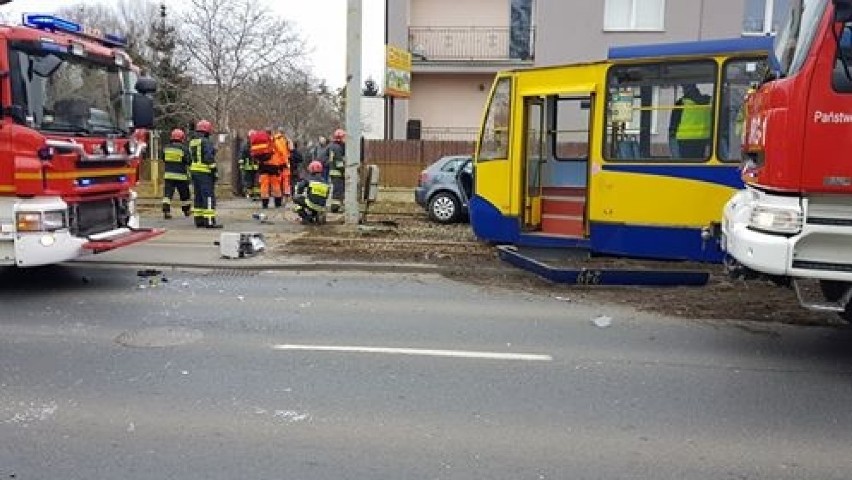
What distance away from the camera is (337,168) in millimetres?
16812

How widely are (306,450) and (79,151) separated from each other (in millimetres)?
5277

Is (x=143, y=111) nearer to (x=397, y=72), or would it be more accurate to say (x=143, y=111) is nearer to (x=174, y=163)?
(x=174, y=163)

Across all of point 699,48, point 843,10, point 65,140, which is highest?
point 699,48

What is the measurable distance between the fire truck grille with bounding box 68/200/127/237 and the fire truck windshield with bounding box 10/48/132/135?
0.82 meters

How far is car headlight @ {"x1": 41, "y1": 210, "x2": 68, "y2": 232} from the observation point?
7.64 meters

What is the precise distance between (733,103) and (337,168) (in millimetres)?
9775

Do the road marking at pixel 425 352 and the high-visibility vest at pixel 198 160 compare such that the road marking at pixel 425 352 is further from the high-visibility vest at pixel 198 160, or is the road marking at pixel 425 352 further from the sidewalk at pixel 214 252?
the high-visibility vest at pixel 198 160

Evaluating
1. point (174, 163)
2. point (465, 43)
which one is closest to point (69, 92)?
point (174, 163)

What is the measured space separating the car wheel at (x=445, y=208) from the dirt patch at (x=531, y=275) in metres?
1.14

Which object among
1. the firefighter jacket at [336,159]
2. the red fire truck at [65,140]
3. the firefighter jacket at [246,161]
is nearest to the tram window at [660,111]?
the red fire truck at [65,140]

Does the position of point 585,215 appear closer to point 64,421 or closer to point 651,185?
point 651,185

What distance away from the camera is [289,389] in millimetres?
5230

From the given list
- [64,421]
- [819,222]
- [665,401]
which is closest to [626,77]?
[819,222]

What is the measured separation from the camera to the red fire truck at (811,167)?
5.20 m
